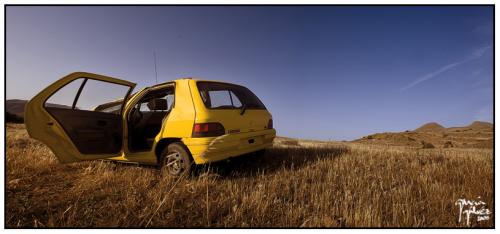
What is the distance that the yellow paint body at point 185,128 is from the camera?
3506 millimetres

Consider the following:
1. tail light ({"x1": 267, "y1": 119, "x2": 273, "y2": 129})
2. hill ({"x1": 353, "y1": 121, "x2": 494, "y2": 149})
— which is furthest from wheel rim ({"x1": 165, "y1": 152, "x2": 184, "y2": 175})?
hill ({"x1": 353, "y1": 121, "x2": 494, "y2": 149})

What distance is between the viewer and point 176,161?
3.80 meters

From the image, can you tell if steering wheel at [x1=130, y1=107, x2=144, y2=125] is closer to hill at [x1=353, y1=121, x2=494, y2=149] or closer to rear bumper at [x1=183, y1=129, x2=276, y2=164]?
rear bumper at [x1=183, y1=129, x2=276, y2=164]

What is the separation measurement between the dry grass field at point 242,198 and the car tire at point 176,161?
0.60ft

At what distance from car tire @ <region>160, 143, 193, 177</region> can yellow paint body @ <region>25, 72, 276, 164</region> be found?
0.42ft

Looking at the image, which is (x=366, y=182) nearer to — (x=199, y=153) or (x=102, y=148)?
(x=199, y=153)

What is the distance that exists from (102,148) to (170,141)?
4.24 feet

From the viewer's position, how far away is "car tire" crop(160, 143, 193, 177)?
11.9ft

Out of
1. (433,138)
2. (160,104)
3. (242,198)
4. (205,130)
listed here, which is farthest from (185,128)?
(433,138)

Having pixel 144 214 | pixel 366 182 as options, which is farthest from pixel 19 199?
pixel 366 182

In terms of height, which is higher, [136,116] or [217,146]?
[136,116]

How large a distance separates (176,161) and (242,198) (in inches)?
60.6

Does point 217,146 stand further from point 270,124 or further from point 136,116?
point 136,116

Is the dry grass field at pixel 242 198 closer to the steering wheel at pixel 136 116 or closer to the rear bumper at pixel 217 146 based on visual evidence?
the rear bumper at pixel 217 146
